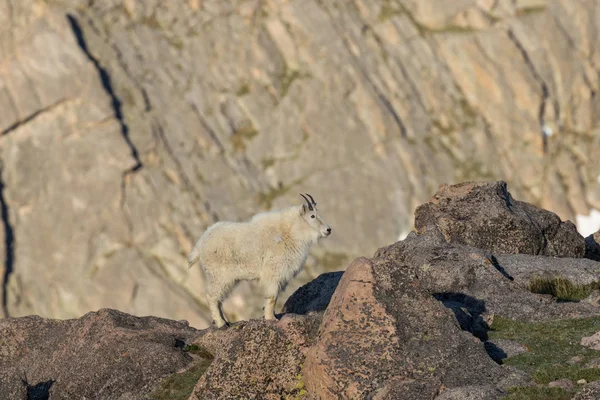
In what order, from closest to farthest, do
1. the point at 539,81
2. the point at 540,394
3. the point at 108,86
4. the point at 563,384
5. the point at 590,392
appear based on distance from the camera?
the point at 590,392 → the point at 540,394 → the point at 563,384 → the point at 108,86 → the point at 539,81

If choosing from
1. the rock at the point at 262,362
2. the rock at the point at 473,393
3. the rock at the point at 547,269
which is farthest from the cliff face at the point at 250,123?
the rock at the point at 473,393

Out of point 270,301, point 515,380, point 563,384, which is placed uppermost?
point 270,301

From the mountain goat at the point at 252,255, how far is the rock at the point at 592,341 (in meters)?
8.37

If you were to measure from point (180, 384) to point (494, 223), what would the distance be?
1343 centimetres

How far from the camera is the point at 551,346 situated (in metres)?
19.1

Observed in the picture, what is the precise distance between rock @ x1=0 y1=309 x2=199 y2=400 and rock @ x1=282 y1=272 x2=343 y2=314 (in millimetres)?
3362

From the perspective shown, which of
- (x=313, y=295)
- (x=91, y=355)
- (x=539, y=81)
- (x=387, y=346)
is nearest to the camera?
(x=387, y=346)

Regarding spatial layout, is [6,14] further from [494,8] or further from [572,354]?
[572,354]

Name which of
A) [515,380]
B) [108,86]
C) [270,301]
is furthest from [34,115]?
[515,380]

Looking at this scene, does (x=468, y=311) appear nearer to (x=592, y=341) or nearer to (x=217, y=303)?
(x=592, y=341)

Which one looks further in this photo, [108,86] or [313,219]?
[108,86]

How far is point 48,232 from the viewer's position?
461ft

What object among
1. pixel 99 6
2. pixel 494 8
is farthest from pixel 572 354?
pixel 494 8

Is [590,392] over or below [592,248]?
below
